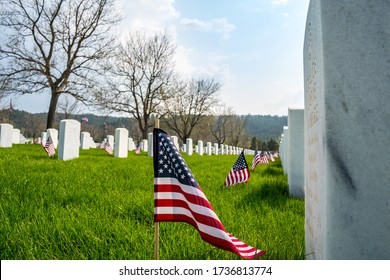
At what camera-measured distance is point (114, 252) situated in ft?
6.23

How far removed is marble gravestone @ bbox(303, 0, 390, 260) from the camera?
3.90 feet

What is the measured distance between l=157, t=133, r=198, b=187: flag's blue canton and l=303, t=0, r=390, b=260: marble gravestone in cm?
71

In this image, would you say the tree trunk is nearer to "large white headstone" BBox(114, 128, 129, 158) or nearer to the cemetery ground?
"large white headstone" BBox(114, 128, 129, 158)

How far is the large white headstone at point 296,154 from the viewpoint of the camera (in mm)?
4434

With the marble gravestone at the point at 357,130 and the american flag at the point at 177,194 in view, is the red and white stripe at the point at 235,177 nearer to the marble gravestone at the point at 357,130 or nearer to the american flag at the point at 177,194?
the american flag at the point at 177,194

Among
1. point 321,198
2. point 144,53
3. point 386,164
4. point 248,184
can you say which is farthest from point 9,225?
point 144,53

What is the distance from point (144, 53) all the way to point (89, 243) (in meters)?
28.8

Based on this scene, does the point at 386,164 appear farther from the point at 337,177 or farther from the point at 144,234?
the point at 144,234

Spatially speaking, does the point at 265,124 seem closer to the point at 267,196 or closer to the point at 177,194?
the point at 267,196

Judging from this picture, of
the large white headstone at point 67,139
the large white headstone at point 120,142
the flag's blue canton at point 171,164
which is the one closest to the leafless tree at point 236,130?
the large white headstone at point 120,142

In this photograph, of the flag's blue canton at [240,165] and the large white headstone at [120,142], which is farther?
the large white headstone at [120,142]

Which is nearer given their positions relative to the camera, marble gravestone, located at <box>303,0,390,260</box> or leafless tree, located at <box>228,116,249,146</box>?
marble gravestone, located at <box>303,0,390,260</box>

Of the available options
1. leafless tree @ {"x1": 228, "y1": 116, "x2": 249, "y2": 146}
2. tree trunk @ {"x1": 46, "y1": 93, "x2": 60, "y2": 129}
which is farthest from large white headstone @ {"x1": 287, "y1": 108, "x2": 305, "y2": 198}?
leafless tree @ {"x1": 228, "y1": 116, "x2": 249, "y2": 146}

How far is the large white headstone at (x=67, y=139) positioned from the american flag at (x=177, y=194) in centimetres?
746
